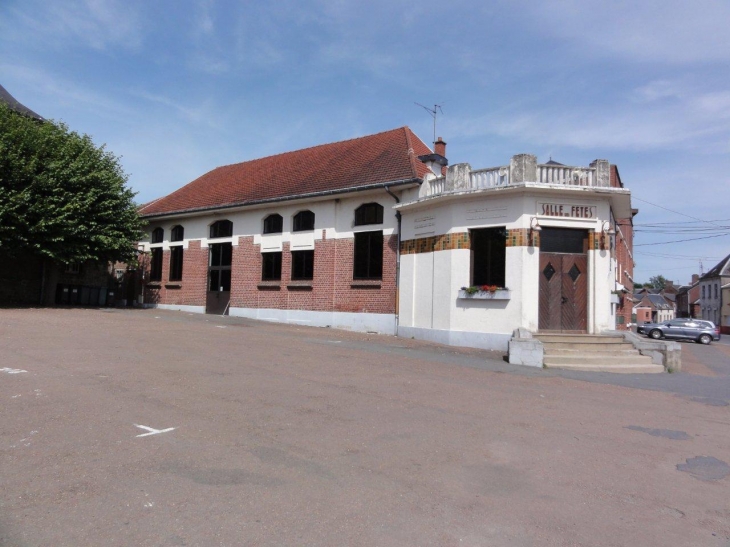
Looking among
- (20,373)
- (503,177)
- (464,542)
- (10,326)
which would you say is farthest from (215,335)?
(464,542)

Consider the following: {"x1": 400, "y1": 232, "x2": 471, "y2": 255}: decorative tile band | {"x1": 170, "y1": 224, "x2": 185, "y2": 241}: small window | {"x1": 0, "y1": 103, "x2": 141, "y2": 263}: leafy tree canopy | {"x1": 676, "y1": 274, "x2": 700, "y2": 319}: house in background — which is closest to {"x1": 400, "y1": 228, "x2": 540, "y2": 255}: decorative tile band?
{"x1": 400, "y1": 232, "x2": 471, "y2": 255}: decorative tile band

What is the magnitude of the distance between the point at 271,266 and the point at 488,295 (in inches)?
395

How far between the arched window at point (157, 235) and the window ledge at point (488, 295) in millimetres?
16848

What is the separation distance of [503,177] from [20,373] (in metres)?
12.3

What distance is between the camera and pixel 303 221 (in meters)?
20.7

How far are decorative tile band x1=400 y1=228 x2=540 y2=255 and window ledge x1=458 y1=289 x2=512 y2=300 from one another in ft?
4.35

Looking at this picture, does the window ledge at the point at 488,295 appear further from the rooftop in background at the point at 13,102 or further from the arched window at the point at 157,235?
the rooftop in background at the point at 13,102

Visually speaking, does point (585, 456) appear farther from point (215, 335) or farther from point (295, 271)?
point (295, 271)

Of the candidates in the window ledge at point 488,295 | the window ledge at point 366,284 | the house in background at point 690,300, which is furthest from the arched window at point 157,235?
the house in background at point 690,300

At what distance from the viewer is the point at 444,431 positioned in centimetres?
632

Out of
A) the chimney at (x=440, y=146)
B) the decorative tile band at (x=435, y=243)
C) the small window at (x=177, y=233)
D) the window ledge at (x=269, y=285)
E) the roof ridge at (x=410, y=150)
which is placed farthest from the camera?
the small window at (x=177, y=233)

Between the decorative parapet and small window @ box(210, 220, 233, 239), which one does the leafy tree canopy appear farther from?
the decorative parapet

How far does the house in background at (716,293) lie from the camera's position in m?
63.9

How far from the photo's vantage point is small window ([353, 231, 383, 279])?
18.4 meters
